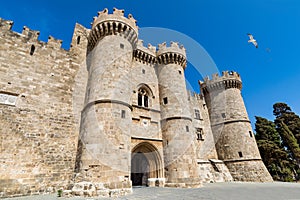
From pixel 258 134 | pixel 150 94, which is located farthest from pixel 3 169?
pixel 258 134

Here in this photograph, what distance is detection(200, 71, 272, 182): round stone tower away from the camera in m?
15.8

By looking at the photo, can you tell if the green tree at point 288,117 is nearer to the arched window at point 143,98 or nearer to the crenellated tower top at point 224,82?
the crenellated tower top at point 224,82

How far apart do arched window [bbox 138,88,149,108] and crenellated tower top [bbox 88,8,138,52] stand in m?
4.10

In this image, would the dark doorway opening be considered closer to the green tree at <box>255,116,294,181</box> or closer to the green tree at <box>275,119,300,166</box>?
the green tree at <box>255,116,294,181</box>

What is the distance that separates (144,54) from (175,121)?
6861 millimetres

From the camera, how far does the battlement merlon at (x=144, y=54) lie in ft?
47.8

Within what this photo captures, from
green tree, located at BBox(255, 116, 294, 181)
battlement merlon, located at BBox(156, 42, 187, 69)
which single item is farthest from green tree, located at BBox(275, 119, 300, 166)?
battlement merlon, located at BBox(156, 42, 187, 69)

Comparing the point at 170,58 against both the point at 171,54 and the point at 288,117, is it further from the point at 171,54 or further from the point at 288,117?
the point at 288,117

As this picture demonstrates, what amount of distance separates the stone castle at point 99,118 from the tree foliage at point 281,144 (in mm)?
6821

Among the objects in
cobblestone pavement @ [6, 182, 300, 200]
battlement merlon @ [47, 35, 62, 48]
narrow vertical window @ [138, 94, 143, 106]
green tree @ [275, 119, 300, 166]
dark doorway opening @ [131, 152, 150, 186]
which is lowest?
cobblestone pavement @ [6, 182, 300, 200]

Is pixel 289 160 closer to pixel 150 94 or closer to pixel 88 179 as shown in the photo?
pixel 150 94

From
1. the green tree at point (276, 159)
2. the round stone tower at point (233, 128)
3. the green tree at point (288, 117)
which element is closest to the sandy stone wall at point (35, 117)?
the round stone tower at point (233, 128)

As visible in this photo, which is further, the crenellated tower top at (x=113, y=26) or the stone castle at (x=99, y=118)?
the crenellated tower top at (x=113, y=26)

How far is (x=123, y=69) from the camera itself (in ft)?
36.1
